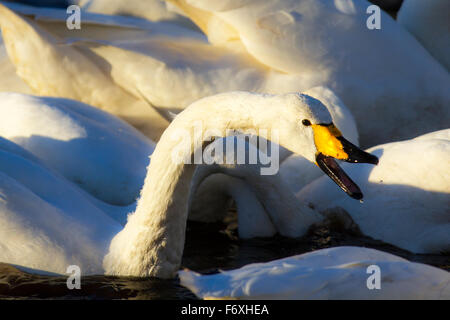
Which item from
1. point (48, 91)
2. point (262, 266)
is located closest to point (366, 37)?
point (48, 91)

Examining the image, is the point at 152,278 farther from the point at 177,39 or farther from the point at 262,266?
the point at 177,39

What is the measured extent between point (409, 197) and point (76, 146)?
1.70 m

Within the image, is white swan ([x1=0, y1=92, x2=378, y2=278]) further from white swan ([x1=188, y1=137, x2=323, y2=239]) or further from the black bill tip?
white swan ([x1=188, y1=137, x2=323, y2=239])

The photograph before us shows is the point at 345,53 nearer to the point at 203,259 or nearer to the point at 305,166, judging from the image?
the point at 305,166

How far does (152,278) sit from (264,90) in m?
1.98

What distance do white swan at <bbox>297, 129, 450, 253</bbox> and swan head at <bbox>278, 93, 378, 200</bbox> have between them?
1.40 meters

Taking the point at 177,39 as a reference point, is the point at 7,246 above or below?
below

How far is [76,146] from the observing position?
4801 mm

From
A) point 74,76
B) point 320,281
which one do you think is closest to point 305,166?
point 74,76

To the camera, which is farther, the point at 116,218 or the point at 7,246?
Result: the point at 116,218

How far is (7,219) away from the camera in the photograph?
375cm

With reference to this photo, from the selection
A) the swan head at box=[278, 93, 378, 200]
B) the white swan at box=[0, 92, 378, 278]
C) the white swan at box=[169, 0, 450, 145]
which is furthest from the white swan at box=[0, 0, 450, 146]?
the swan head at box=[278, 93, 378, 200]

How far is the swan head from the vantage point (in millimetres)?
3115
